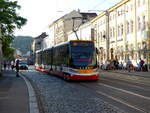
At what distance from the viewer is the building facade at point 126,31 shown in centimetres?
5125

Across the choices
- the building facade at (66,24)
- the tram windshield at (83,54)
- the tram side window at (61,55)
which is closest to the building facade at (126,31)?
the tram side window at (61,55)

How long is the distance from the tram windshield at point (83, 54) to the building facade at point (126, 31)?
23.0 metres

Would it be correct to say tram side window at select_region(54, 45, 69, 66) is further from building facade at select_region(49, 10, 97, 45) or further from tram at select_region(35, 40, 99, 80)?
building facade at select_region(49, 10, 97, 45)

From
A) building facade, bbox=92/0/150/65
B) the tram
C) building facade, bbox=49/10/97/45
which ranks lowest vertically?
the tram

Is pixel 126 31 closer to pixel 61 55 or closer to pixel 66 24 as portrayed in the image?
pixel 61 55

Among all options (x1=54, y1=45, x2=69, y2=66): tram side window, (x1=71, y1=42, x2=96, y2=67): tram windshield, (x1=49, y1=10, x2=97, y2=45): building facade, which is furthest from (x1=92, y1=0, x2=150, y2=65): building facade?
(x1=49, y1=10, x2=97, y2=45): building facade

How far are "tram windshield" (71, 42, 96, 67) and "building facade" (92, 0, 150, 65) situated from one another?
23.0m

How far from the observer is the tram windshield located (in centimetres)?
2624

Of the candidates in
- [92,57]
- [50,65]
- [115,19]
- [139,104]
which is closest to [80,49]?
[92,57]

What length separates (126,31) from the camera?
6006cm

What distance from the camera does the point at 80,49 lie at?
26.9m

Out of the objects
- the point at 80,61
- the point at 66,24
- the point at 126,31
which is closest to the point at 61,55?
the point at 80,61

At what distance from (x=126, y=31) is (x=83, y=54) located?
34378 mm

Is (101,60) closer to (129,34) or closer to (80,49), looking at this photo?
(129,34)
